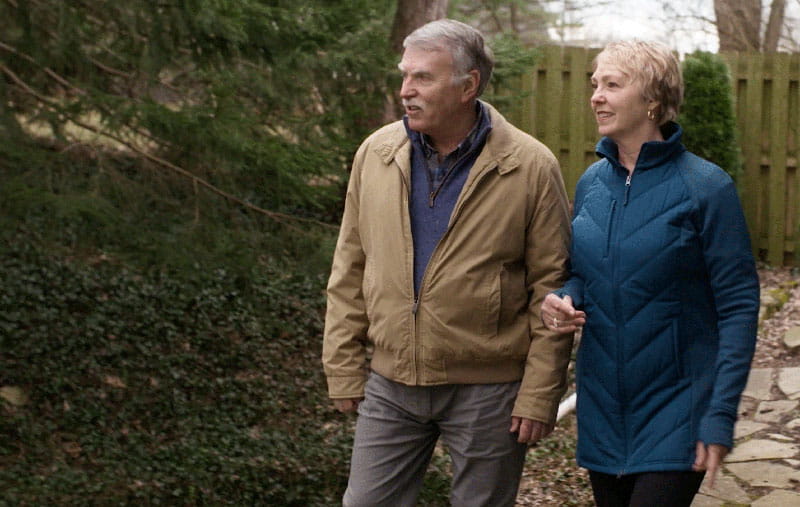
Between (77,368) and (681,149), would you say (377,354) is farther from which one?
(77,368)

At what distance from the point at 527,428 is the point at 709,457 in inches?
19.8

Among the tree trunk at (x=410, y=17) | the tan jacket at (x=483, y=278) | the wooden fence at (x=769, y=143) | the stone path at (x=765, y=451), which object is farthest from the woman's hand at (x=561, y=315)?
the wooden fence at (x=769, y=143)

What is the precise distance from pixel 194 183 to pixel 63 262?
385 cm

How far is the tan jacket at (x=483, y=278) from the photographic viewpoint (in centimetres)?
282

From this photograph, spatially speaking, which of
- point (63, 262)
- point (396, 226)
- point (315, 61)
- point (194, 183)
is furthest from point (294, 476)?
point (63, 262)

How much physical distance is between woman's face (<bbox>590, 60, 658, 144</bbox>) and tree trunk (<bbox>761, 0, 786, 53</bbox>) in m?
12.8

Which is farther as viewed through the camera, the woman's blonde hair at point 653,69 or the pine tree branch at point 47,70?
the pine tree branch at point 47,70

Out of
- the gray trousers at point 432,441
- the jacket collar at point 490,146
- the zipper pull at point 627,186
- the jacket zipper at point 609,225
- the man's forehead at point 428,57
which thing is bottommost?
the gray trousers at point 432,441

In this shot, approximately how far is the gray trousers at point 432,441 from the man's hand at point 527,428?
0.11ft

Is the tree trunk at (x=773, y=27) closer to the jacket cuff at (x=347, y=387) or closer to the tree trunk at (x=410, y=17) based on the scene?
the tree trunk at (x=410, y=17)

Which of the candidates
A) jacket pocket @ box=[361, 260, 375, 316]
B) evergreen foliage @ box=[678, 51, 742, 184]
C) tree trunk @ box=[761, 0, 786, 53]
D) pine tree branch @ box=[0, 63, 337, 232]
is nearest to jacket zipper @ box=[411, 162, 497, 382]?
jacket pocket @ box=[361, 260, 375, 316]

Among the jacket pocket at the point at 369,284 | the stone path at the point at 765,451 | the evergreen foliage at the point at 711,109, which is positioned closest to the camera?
the jacket pocket at the point at 369,284

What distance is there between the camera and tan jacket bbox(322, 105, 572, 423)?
282 cm

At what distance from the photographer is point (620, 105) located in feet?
8.66
